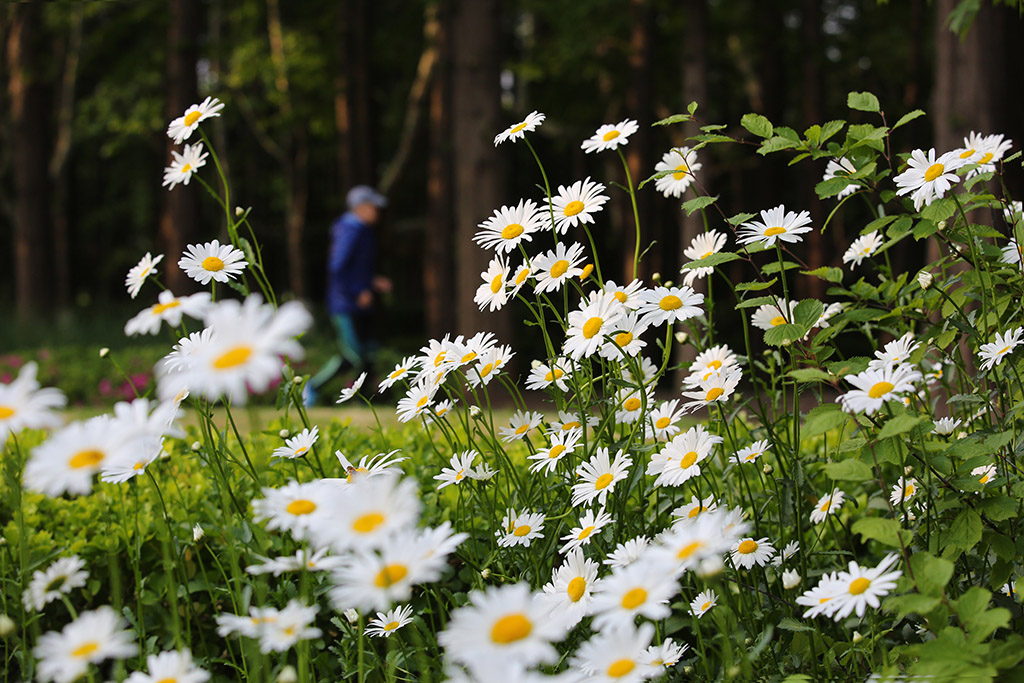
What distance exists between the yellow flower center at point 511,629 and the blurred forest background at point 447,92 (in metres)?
5.01

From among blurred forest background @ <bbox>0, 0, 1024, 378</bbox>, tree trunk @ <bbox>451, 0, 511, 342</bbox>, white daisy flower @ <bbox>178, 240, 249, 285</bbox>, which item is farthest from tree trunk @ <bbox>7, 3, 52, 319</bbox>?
white daisy flower @ <bbox>178, 240, 249, 285</bbox>

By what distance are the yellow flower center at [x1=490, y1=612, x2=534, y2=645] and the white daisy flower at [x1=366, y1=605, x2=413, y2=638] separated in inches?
28.2

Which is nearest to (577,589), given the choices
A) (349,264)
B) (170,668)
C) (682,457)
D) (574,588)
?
(574,588)

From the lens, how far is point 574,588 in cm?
148

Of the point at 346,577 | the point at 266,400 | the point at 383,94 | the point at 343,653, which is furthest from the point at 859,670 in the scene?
the point at 383,94

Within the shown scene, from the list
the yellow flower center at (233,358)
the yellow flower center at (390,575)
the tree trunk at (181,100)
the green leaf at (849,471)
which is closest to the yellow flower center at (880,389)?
the green leaf at (849,471)

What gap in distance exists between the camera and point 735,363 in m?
1.86

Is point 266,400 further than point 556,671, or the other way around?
point 266,400

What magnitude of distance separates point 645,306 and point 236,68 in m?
14.3

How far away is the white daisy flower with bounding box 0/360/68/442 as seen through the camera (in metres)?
0.96

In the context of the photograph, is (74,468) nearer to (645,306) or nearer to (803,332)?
(645,306)

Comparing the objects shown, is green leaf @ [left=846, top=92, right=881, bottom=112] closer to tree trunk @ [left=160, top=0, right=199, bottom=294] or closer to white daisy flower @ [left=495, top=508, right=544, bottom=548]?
white daisy flower @ [left=495, top=508, right=544, bottom=548]

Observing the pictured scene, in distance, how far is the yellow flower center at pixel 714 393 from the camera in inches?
68.1

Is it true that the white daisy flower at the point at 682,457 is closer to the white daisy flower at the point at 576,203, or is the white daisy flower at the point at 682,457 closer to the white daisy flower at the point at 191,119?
the white daisy flower at the point at 576,203
